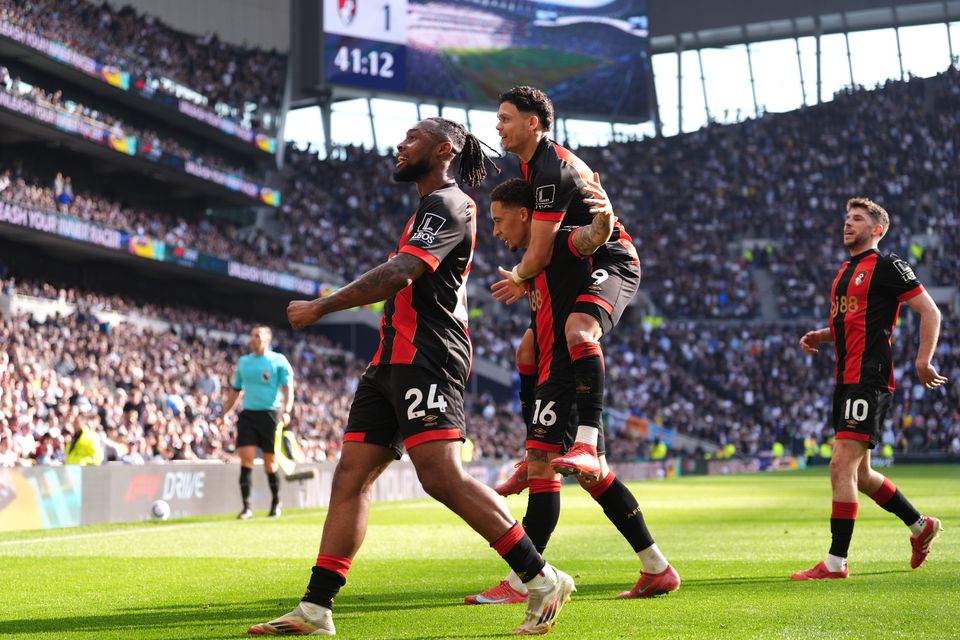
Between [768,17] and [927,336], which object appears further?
[768,17]

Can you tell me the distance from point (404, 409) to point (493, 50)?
4705cm

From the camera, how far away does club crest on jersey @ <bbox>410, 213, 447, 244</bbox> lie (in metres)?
5.66

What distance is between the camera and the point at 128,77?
129ft

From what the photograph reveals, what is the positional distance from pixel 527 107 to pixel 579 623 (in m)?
2.74

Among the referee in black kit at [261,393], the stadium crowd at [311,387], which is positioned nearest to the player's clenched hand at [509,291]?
the referee in black kit at [261,393]

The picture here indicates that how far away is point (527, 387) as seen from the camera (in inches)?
294

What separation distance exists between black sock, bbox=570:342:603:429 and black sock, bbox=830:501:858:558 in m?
2.58

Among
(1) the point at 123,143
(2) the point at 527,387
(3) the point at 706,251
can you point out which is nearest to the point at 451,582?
(2) the point at 527,387

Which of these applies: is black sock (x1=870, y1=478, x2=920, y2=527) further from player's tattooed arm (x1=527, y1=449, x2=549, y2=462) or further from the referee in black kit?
the referee in black kit

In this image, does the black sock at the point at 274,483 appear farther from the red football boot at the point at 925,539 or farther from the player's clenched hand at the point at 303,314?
the player's clenched hand at the point at 303,314

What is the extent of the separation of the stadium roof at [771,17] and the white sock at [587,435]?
55.0 meters

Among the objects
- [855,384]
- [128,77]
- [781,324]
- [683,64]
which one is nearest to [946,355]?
[781,324]

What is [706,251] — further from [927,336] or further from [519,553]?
[519,553]

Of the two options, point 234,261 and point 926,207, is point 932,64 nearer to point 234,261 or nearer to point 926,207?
point 926,207
